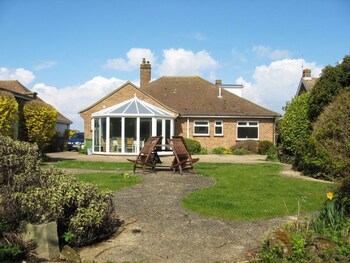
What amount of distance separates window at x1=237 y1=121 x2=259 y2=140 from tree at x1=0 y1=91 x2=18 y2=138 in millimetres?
19347

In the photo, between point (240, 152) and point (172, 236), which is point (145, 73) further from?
point (172, 236)

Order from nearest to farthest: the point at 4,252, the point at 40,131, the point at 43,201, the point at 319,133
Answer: the point at 4,252, the point at 43,201, the point at 319,133, the point at 40,131

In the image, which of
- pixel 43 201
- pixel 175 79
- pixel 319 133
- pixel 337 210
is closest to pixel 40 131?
pixel 319 133

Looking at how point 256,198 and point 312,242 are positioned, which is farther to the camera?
point 256,198

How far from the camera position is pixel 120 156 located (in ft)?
85.7

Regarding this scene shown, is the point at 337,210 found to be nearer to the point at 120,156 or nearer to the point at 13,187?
the point at 13,187

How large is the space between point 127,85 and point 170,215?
983 inches

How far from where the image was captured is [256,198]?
9.45m

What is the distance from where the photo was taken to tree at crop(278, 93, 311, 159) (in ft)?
62.0

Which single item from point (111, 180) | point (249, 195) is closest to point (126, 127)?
point (111, 180)

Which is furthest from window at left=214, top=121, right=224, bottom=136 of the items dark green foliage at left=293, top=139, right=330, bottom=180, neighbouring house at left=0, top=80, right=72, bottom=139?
dark green foliage at left=293, top=139, right=330, bottom=180


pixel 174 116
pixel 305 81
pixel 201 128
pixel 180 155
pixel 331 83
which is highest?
pixel 305 81

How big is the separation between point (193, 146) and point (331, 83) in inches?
599

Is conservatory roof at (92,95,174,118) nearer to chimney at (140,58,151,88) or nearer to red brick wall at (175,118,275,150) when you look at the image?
red brick wall at (175,118,275,150)
